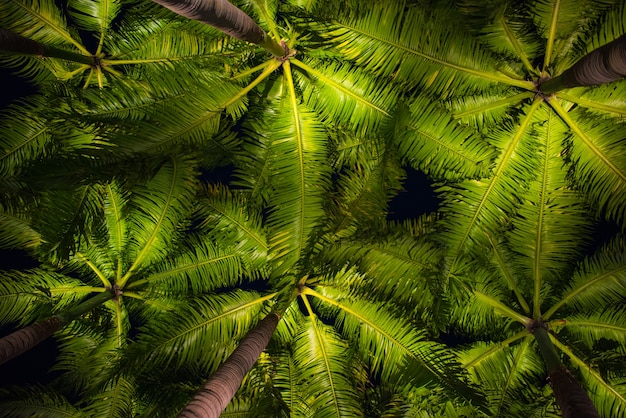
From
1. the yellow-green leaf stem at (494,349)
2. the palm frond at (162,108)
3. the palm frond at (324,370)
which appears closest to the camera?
the palm frond at (162,108)

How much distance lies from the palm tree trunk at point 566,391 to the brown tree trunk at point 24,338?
9.82ft

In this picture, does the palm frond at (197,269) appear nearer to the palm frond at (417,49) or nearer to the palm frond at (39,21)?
the palm frond at (417,49)

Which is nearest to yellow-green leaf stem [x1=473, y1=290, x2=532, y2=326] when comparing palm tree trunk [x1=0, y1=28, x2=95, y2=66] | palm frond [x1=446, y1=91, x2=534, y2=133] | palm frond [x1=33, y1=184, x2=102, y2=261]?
palm frond [x1=446, y1=91, x2=534, y2=133]

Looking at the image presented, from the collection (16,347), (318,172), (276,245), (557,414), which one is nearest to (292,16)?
(318,172)

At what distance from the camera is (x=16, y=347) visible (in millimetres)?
2527

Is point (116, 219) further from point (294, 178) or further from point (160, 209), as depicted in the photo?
point (294, 178)

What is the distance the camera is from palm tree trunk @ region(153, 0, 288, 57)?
57.1 inches

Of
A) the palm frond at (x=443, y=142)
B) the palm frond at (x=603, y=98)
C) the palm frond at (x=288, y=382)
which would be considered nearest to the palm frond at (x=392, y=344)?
the palm frond at (x=288, y=382)

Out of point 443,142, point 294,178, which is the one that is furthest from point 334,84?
point 443,142

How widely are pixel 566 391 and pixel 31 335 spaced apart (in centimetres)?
312

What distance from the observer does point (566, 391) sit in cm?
211

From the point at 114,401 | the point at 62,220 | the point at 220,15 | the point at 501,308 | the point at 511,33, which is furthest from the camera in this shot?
the point at 114,401

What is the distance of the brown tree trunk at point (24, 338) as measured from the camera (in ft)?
7.97

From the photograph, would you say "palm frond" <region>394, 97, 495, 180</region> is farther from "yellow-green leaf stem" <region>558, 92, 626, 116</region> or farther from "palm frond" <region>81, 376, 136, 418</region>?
"palm frond" <region>81, 376, 136, 418</region>
